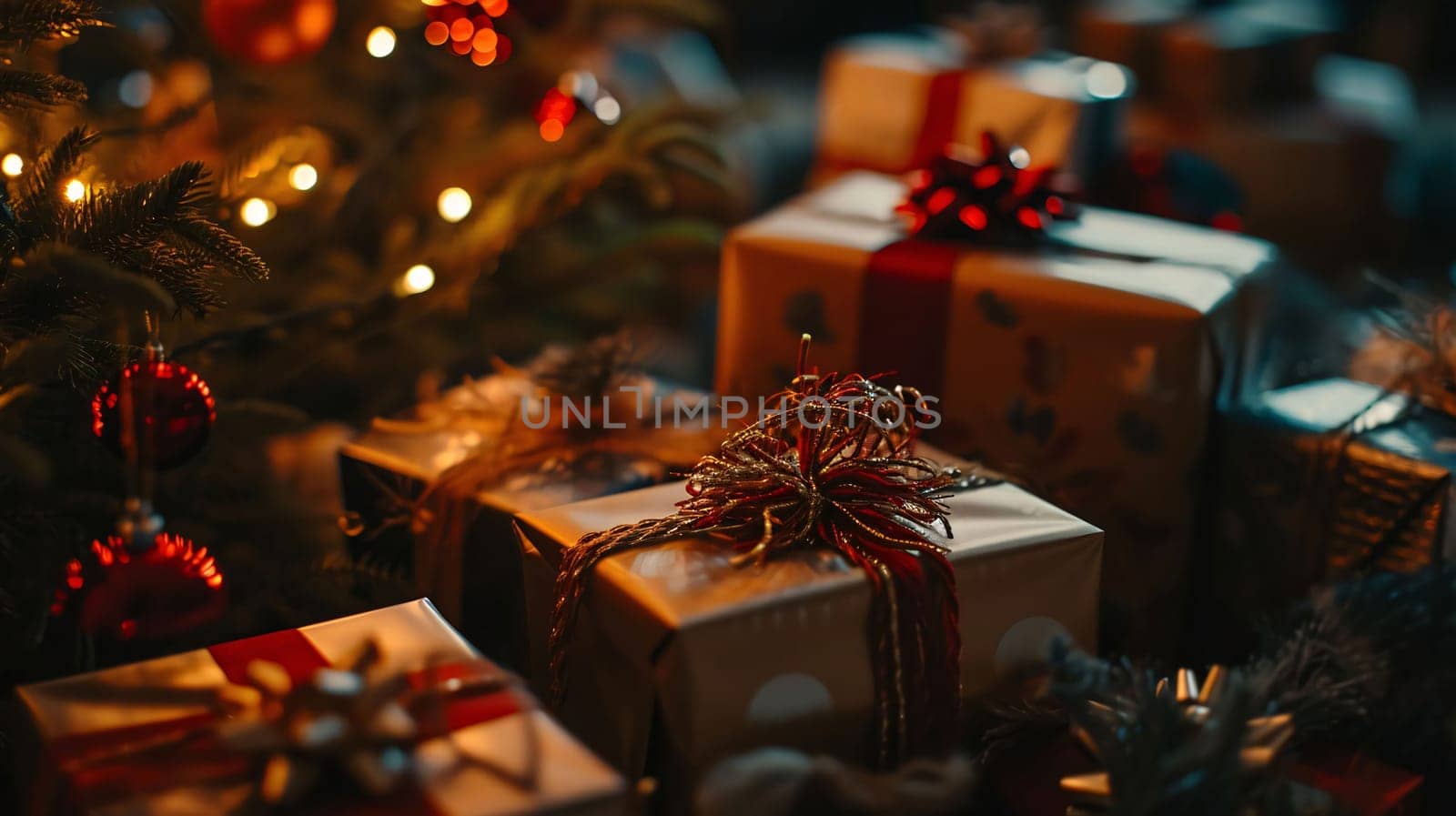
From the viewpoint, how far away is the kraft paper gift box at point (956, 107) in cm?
155

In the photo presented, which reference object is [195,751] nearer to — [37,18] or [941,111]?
[37,18]

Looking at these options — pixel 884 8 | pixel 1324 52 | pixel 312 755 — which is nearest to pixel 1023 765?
pixel 312 755

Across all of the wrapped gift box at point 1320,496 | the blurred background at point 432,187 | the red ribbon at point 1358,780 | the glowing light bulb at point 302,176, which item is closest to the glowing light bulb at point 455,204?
the blurred background at point 432,187

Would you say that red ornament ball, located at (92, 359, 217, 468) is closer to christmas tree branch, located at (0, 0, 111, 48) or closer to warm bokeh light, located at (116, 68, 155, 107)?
christmas tree branch, located at (0, 0, 111, 48)

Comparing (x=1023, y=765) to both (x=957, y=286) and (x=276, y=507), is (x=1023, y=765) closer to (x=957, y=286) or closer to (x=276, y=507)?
(x=957, y=286)

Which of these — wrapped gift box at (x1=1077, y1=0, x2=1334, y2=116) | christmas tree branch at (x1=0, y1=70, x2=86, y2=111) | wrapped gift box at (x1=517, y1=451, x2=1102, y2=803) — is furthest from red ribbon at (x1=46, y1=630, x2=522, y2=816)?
wrapped gift box at (x1=1077, y1=0, x2=1334, y2=116)

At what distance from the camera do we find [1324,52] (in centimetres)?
233

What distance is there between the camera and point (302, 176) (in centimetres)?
138

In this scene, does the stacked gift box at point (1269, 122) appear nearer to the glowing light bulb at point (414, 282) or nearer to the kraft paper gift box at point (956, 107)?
the kraft paper gift box at point (956, 107)

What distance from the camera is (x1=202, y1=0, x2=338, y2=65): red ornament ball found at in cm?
133

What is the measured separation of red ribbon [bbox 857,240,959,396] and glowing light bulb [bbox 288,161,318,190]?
0.62 meters

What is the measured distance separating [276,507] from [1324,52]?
1983 millimetres

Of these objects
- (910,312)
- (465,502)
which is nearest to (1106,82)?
(910,312)

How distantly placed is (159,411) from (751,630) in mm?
424
